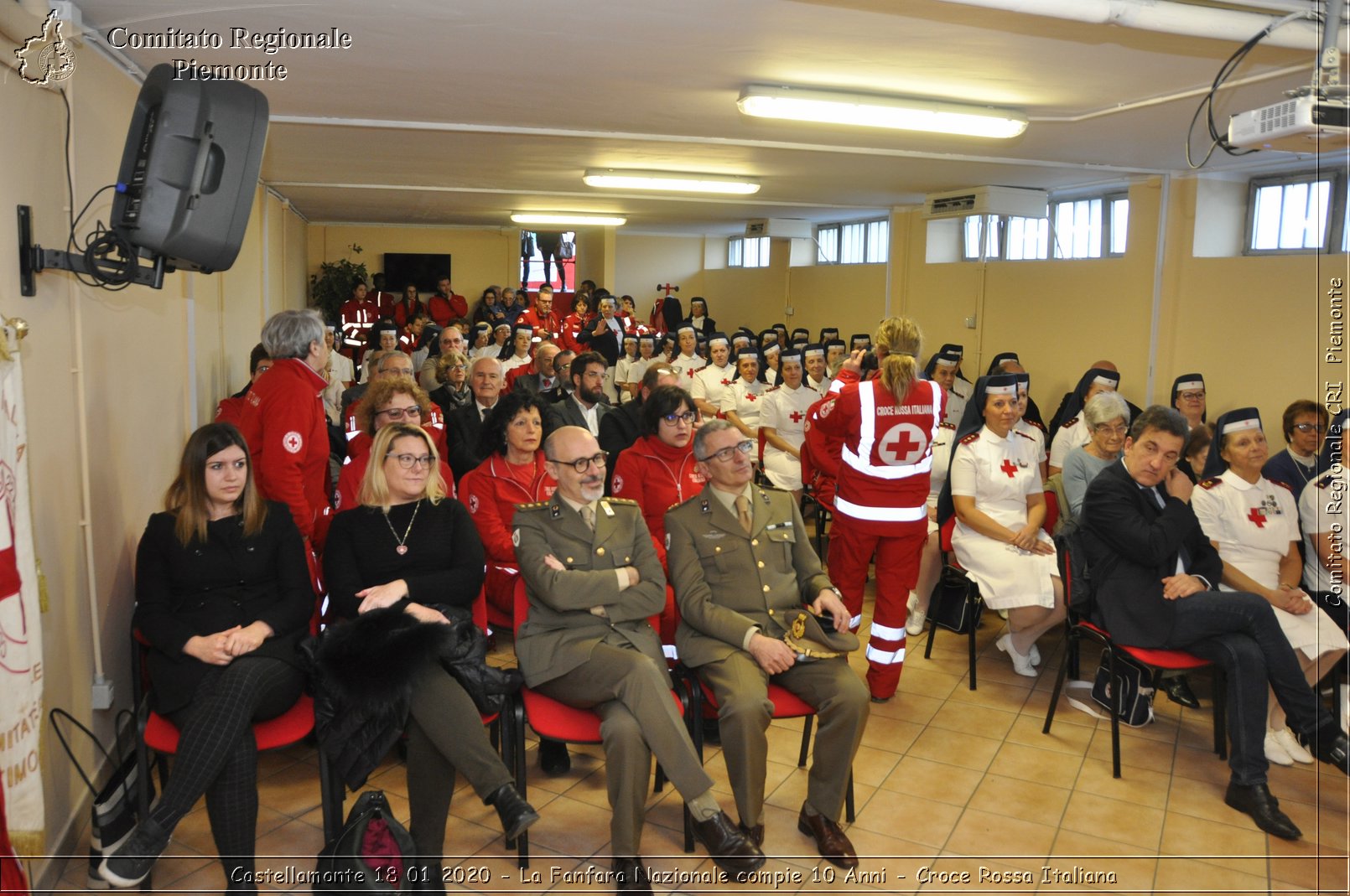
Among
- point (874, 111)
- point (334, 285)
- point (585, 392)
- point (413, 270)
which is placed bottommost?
point (585, 392)

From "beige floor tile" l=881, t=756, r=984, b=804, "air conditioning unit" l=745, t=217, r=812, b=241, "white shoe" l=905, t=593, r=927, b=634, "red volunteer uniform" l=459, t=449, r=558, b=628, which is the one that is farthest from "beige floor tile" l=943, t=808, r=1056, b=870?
"air conditioning unit" l=745, t=217, r=812, b=241

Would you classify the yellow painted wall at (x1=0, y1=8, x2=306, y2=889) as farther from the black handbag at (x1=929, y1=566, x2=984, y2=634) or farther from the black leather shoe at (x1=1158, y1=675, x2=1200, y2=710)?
the black leather shoe at (x1=1158, y1=675, x2=1200, y2=710)

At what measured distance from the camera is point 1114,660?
12.7 feet

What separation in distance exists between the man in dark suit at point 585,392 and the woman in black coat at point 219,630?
2333 mm

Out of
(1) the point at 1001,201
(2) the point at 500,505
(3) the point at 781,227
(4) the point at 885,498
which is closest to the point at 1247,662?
(4) the point at 885,498

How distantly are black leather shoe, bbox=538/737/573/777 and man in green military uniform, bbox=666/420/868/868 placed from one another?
0.73 meters

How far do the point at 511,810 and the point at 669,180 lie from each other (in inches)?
248

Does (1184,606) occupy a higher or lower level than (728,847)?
higher

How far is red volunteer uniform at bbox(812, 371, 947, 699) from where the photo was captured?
4324mm

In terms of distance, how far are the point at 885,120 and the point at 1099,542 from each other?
236 cm

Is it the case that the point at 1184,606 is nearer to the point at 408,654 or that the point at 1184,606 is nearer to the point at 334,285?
the point at 408,654

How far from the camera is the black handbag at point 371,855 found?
106 inches

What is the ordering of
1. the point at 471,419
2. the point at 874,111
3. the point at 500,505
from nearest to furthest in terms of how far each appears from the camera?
the point at 500,505 < the point at 874,111 < the point at 471,419

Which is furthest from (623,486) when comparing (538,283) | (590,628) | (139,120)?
(538,283)
